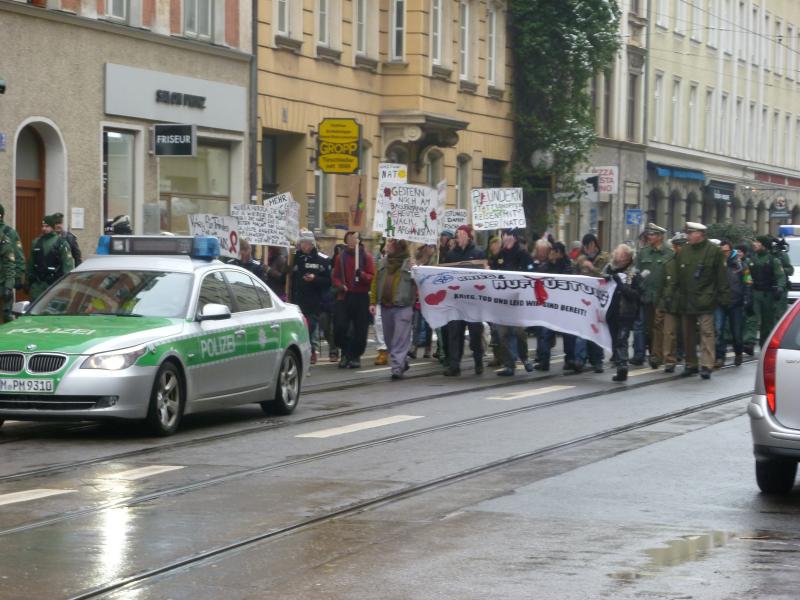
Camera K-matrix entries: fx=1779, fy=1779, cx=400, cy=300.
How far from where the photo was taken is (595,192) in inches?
1807

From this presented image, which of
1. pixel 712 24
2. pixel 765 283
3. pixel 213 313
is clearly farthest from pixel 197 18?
pixel 712 24

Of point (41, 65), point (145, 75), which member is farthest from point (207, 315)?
point (145, 75)

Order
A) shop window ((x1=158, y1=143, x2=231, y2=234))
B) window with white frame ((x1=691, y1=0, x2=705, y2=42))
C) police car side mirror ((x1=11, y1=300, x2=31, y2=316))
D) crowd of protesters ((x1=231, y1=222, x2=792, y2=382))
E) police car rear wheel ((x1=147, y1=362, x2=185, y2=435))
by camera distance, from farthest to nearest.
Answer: window with white frame ((x1=691, y1=0, x2=705, y2=42)), shop window ((x1=158, y1=143, x2=231, y2=234)), crowd of protesters ((x1=231, y1=222, x2=792, y2=382)), police car side mirror ((x1=11, y1=300, x2=31, y2=316)), police car rear wheel ((x1=147, y1=362, x2=185, y2=435))

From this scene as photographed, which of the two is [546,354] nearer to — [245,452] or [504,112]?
[245,452]

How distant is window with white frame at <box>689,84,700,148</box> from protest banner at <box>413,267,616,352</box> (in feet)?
131

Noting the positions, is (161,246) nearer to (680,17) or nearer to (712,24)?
(680,17)

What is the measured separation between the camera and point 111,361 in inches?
530

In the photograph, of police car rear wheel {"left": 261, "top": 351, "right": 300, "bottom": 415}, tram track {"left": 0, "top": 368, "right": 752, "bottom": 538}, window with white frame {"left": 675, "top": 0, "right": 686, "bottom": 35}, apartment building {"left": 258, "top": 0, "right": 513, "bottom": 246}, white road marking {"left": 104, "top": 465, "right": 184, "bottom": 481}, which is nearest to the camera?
tram track {"left": 0, "top": 368, "right": 752, "bottom": 538}

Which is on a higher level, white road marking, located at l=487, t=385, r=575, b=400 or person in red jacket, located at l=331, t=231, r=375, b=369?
person in red jacket, located at l=331, t=231, r=375, b=369

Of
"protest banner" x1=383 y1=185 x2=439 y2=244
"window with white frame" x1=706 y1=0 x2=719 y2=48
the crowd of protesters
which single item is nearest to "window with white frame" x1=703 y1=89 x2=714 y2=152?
"window with white frame" x1=706 y1=0 x2=719 y2=48

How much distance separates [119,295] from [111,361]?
4.61ft

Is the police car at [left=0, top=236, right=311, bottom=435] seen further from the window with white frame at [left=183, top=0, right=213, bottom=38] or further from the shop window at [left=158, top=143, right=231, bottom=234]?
the window with white frame at [left=183, top=0, right=213, bottom=38]

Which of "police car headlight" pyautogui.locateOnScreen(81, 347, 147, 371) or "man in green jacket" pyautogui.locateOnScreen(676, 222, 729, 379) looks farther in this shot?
"man in green jacket" pyautogui.locateOnScreen(676, 222, 729, 379)

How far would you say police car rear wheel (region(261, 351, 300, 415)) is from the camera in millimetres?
16031
